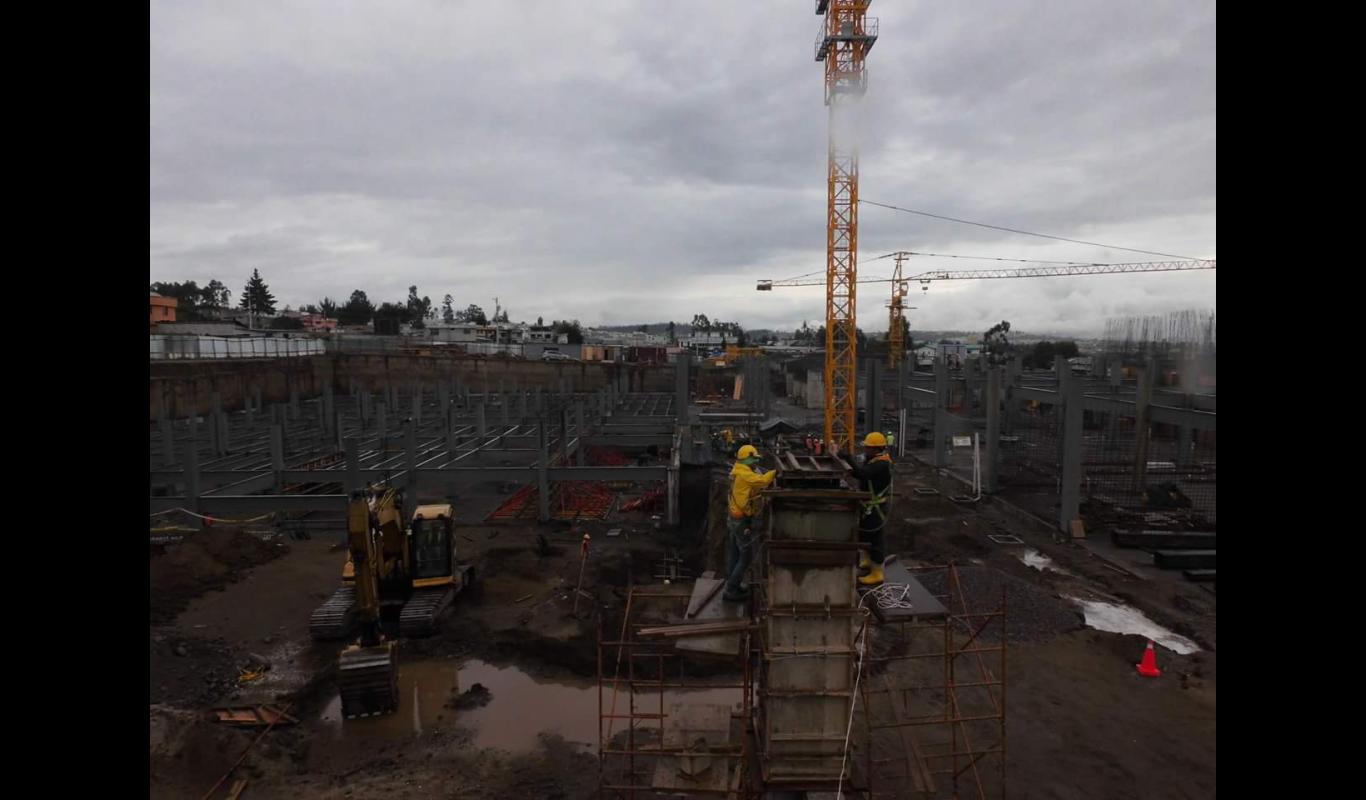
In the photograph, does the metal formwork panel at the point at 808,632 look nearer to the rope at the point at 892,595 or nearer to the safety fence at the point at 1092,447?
the rope at the point at 892,595

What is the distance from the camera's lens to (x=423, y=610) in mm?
10852

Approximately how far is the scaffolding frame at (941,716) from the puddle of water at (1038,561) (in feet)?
11.7

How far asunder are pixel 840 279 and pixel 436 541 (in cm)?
2380

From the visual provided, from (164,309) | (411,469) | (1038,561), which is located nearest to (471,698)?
(411,469)

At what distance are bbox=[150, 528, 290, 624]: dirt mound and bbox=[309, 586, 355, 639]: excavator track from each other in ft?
9.86

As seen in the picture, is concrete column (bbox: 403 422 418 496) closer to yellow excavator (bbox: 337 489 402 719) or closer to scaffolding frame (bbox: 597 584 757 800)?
yellow excavator (bbox: 337 489 402 719)

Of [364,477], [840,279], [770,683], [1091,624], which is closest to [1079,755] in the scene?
[1091,624]

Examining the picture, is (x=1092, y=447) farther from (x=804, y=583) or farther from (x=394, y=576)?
(x=394, y=576)

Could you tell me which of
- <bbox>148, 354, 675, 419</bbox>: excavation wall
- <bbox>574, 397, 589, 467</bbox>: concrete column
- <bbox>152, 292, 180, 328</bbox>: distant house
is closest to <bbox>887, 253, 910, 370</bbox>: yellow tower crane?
<bbox>148, 354, 675, 419</bbox>: excavation wall

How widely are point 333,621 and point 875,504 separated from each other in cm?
892

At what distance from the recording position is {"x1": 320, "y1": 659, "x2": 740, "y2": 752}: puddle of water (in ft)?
28.1

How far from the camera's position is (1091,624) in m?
11.1
